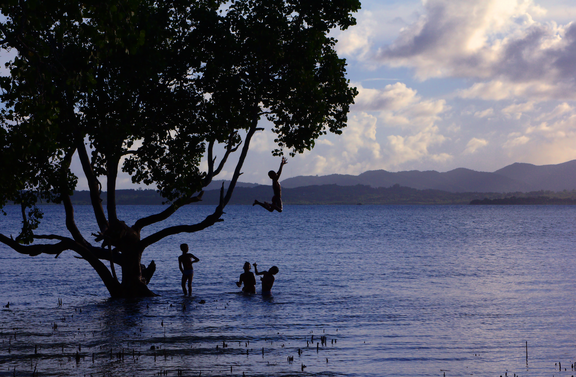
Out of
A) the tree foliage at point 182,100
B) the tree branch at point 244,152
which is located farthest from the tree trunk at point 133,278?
the tree branch at point 244,152

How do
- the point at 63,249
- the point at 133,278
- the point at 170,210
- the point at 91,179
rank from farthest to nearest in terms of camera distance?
the point at 133,278, the point at 170,210, the point at 63,249, the point at 91,179

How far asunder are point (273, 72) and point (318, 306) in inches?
393

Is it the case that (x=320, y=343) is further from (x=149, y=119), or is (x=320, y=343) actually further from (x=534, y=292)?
(x=534, y=292)

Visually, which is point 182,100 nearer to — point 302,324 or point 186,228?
point 186,228

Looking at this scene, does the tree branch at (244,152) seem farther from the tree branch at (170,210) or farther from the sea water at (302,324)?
the sea water at (302,324)

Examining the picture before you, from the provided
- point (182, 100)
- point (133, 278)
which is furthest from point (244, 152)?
point (133, 278)

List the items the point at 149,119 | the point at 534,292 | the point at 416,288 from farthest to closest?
the point at 416,288 < the point at 534,292 < the point at 149,119

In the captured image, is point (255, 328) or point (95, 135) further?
point (95, 135)

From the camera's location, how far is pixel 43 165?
18.4 meters

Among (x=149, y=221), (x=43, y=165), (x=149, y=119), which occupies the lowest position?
(x=149, y=221)

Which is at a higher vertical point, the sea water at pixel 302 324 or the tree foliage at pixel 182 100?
the tree foliage at pixel 182 100

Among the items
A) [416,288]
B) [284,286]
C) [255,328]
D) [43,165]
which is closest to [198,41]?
[43,165]

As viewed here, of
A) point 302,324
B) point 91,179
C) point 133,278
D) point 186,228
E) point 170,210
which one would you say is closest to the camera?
point 302,324

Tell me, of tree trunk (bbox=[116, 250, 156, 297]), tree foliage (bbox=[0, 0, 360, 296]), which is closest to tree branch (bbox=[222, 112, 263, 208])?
tree foliage (bbox=[0, 0, 360, 296])
